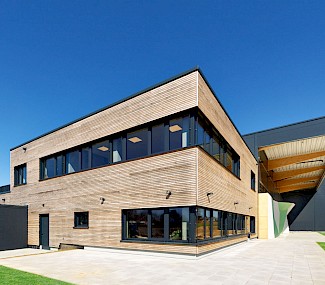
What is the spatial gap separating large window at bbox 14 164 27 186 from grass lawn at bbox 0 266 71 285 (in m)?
13.9

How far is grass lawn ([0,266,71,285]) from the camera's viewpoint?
23.8 ft

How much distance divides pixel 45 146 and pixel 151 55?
966 centimetres

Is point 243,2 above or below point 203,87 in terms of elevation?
above

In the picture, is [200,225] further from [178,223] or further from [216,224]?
[216,224]

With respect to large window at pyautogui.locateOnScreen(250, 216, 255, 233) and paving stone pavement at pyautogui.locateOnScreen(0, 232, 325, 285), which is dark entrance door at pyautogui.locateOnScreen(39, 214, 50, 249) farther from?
large window at pyautogui.locateOnScreen(250, 216, 255, 233)

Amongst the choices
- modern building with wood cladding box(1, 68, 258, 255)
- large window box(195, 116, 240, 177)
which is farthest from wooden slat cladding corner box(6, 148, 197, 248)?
large window box(195, 116, 240, 177)

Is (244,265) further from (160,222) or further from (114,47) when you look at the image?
(114,47)

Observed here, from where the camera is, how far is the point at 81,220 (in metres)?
15.9

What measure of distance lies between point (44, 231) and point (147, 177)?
10.2 m

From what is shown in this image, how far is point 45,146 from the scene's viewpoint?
63.8 feet

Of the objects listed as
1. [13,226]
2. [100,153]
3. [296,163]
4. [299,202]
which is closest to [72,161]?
[100,153]

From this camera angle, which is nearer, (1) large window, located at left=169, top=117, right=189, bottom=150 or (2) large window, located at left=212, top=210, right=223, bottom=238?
(1) large window, located at left=169, top=117, right=189, bottom=150

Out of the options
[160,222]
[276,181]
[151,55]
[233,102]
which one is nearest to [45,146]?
[151,55]

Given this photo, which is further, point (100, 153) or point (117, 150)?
point (100, 153)
